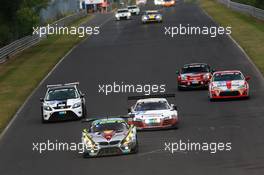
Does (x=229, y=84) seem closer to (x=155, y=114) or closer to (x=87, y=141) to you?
(x=155, y=114)

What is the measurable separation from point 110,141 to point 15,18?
47.0 meters

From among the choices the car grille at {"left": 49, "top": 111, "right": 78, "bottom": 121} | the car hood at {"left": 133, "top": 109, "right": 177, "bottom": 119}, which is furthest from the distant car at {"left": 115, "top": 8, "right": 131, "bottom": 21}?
the car hood at {"left": 133, "top": 109, "right": 177, "bottom": 119}

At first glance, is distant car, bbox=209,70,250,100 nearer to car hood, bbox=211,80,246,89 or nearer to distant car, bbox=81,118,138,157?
car hood, bbox=211,80,246,89

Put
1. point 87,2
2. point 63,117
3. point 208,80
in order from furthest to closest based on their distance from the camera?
point 87,2 → point 208,80 → point 63,117

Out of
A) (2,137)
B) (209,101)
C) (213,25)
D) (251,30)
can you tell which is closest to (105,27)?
(213,25)

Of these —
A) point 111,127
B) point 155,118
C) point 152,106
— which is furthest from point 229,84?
point 111,127

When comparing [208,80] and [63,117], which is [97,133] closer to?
[63,117]

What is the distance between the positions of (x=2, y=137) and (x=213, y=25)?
4937cm

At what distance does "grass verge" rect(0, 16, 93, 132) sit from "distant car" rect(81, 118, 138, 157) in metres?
10.2

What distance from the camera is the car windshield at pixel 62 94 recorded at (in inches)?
1481

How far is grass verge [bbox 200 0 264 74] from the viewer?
196 feet

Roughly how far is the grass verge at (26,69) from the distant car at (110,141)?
1020 centimetres

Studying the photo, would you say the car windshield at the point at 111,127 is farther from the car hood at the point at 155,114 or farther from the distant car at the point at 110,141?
the car hood at the point at 155,114

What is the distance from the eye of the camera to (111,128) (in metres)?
27.2
